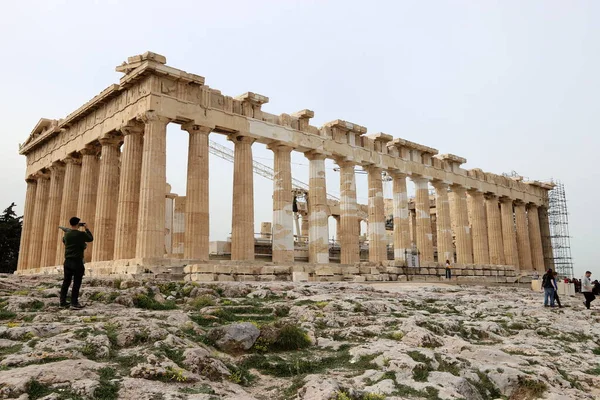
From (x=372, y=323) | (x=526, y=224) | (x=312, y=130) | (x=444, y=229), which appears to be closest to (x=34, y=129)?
(x=312, y=130)

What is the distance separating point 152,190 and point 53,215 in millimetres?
13047

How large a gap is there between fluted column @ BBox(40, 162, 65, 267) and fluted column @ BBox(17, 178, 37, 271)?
9.68 ft

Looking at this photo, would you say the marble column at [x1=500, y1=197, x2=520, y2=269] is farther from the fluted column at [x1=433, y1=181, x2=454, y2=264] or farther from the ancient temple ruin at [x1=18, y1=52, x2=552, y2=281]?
the fluted column at [x1=433, y1=181, x2=454, y2=264]

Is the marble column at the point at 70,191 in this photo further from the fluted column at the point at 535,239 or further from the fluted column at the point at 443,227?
the fluted column at the point at 535,239

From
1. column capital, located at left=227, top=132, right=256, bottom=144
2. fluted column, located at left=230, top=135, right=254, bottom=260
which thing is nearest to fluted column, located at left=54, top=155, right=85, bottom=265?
column capital, located at left=227, top=132, right=256, bottom=144

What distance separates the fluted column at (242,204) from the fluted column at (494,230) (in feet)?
80.8

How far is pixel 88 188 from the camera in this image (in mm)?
28672

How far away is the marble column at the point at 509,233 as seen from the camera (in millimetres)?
42688

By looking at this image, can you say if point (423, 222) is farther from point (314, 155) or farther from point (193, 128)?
point (193, 128)

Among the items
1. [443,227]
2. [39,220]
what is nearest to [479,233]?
[443,227]

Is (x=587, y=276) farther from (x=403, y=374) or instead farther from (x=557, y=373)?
(x=403, y=374)

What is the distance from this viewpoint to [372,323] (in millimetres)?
10094

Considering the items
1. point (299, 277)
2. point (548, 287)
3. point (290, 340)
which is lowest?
point (290, 340)

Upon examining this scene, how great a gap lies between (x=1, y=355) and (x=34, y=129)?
33.5 meters
